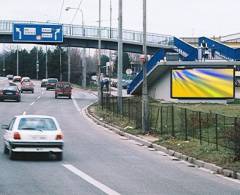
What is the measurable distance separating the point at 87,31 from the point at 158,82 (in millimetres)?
13855

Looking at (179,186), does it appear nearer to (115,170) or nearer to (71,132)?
(115,170)

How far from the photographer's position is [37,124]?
18.8m

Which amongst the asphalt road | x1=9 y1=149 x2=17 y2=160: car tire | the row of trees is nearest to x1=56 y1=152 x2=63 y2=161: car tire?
the asphalt road

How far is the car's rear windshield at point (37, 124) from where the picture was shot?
60.9 ft

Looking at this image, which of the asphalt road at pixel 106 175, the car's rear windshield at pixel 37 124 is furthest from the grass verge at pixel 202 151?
the car's rear windshield at pixel 37 124

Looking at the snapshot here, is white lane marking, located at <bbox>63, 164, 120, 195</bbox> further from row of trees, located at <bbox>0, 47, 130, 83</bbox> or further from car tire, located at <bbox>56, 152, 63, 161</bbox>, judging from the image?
row of trees, located at <bbox>0, 47, 130, 83</bbox>

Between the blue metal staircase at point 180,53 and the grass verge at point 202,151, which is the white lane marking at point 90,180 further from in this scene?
the blue metal staircase at point 180,53

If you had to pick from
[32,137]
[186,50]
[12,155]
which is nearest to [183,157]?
[32,137]

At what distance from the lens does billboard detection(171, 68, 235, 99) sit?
176ft

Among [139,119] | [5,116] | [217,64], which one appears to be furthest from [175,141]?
[217,64]

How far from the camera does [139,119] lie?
104 ft

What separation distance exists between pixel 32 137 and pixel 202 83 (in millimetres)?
37842

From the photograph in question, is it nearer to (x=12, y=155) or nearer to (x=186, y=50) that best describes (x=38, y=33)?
(x=186, y=50)

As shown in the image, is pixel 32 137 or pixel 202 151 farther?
pixel 202 151
